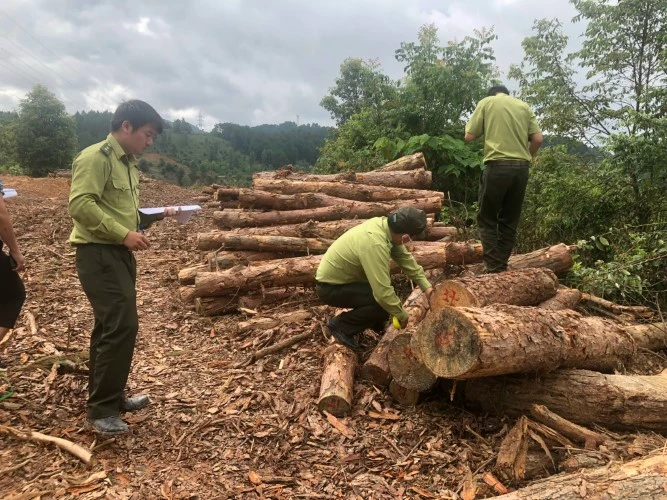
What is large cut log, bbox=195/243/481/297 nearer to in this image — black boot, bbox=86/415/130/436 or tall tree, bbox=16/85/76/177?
black boot, bbox=86/415/130/436

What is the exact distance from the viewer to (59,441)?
2.94 metres

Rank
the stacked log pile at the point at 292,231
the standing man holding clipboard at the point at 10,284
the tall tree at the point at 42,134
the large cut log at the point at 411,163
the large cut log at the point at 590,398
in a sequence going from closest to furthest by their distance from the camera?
the large cut log at the point at 590,398 → the standing man holding clipboard at the point at 10,284 → the stacked log pile at the point at 292,231 → the large cut log at the point at 411,163 → the tall tree at the point at 42,134

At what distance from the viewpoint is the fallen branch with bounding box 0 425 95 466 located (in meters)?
2.83

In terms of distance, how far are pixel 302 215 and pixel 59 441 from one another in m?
5.00

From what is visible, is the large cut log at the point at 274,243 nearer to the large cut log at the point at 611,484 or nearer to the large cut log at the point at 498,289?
the large cut log at the point at 498,289

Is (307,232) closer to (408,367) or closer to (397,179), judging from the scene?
(397,179)

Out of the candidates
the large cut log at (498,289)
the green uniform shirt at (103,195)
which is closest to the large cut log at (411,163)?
the large cut log at (498,289)

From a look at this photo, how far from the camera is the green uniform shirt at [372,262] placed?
3.88 meters

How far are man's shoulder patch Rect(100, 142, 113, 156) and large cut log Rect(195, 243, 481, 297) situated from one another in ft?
9.06

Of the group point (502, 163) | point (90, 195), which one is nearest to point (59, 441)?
point (90, 195)

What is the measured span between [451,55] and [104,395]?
11.7m

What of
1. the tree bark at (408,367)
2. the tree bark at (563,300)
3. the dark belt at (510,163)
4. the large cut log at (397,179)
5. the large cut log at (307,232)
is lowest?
the tree bark at (408,367)

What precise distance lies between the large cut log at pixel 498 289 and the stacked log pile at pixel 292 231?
3.96 ft

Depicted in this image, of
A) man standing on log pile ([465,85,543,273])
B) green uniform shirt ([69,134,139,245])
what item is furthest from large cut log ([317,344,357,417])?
man standing on log pile ([465,85,543,273])
